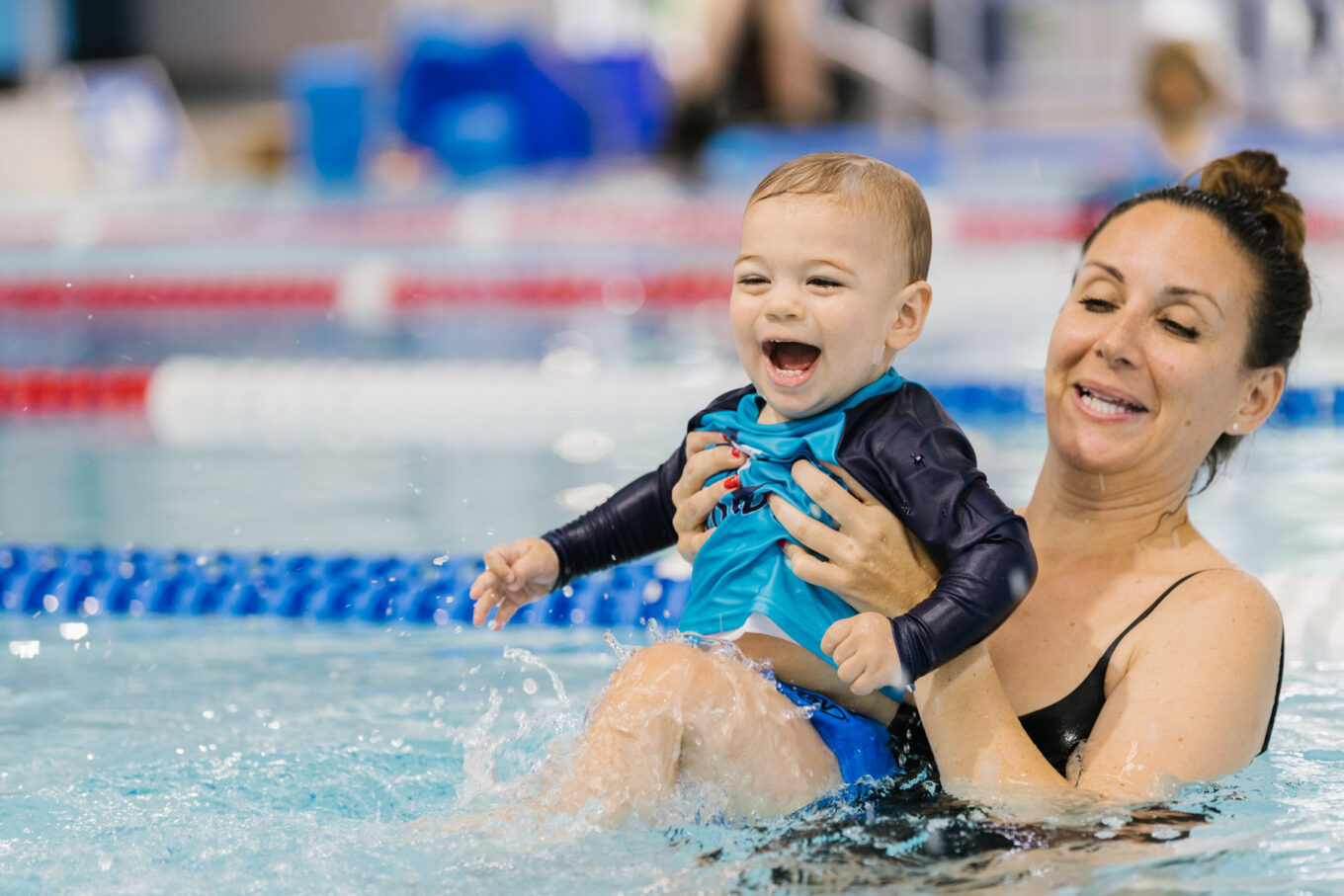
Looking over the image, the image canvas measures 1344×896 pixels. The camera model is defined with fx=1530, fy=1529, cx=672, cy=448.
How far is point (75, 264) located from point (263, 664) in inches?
238

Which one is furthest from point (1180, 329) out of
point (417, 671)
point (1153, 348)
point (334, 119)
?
A: point (334, 119)

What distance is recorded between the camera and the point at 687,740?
190cm

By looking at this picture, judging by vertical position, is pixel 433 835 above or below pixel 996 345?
below

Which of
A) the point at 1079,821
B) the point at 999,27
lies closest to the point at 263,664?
the point at 1079,821

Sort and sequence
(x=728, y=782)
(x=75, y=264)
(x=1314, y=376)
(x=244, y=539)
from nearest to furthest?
1. (x=728, y=782)
2. (x=244, y=539)
3. (x=1314, y=376)
4. (x=75, y=264)

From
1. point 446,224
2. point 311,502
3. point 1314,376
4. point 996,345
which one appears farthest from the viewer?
point 446,224

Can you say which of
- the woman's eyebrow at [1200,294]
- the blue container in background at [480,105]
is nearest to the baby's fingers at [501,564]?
the woman's eyebrow at [1200,294]

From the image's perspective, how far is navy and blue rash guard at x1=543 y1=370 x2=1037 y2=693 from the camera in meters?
1.82

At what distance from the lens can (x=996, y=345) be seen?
6.62 meters

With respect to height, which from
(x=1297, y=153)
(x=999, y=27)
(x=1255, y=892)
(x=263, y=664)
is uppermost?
(x=999, y=27)

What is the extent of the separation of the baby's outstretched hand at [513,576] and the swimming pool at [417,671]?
249mm

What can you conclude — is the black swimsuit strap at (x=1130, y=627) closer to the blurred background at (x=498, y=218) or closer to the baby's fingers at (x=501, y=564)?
the baby's fingers at (x=501, y=564)

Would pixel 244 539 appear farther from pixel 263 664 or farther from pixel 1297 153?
pixel 1297 153

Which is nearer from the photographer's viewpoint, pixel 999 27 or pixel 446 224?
pixel 446 224
